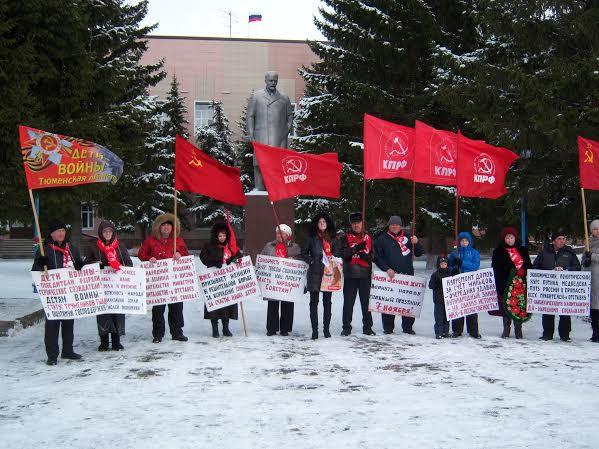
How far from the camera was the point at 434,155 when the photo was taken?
35.7 ft

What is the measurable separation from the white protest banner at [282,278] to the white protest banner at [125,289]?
5.74 feet

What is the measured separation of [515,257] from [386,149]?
248 centimetres

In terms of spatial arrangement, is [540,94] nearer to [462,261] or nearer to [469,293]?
[462,261]

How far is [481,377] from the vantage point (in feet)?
23.3

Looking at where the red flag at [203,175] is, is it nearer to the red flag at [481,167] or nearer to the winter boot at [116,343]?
the winter boot at [116,343]

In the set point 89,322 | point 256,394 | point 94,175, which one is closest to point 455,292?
point 256,394

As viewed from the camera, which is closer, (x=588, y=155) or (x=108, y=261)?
(x=108, y=261)

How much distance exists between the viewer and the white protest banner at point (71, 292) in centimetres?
807

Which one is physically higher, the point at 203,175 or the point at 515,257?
the point at 203,175

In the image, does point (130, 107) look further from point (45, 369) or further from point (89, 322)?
point (45, 369)

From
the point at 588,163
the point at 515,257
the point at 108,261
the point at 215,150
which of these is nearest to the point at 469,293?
the point at 515,257

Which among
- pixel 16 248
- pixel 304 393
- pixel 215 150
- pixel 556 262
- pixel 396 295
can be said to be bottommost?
pixel 304 393

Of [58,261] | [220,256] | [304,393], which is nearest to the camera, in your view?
[304,393]

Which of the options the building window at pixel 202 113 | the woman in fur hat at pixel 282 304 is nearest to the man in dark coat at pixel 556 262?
the woman in fur hat at pixel 282 304
